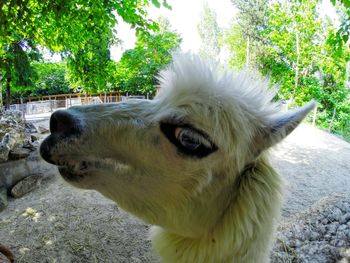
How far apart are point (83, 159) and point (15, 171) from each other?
5381mm

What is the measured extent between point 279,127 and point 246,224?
1.59 ft

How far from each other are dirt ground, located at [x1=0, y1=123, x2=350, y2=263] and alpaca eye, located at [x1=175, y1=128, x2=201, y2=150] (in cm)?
201

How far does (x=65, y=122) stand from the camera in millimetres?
1114

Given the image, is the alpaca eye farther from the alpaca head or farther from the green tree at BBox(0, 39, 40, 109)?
the green tree at BBox(0, 39, 40, 109)

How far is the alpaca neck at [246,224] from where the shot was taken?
1.25m

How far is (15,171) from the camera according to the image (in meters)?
5.55

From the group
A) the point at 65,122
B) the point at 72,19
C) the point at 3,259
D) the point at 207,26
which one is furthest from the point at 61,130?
the point at 207,26

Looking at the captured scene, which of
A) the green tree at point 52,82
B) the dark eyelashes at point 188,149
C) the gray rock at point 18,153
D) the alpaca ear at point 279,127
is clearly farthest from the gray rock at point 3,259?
the green tree at point 52,82

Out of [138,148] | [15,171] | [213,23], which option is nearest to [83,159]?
[138,148]

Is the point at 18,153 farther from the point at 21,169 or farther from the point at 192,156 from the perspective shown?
the point at 192,156

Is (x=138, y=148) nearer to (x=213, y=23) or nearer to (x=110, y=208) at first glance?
(x=110, y=208)

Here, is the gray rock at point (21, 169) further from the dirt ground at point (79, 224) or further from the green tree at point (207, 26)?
the green tree at point (207, 26)

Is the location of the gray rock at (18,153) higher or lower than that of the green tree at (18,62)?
lower

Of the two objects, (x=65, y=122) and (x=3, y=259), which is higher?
(x=65, y=122)
